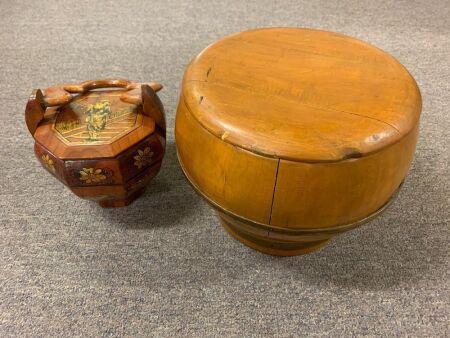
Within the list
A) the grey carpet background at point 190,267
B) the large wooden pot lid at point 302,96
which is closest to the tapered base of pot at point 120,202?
the grey carpet background at point 190,267

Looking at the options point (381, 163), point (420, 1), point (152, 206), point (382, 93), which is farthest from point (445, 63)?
point (152, 206)

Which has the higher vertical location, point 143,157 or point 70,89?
point 70,89

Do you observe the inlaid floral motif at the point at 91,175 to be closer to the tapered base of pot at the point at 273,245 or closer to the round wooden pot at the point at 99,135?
the round wooden pot at the point at 99,135

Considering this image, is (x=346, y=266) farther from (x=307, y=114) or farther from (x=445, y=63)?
(x=445, y=63)

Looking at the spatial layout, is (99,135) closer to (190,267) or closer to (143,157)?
(143,157)

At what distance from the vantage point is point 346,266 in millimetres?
1226

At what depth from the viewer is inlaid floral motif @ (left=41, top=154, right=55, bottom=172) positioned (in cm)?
117

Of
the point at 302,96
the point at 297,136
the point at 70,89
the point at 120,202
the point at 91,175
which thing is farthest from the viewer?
the point at 120,202

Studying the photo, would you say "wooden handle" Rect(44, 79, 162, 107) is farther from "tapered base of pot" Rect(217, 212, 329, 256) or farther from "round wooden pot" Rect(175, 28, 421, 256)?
"tapered base of pot" Rect(217, 212, 329, 256)

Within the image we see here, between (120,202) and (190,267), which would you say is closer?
(190,267)

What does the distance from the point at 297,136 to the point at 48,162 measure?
2.42 feet

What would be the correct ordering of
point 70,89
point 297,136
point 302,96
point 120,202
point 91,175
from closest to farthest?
1. point 297,136
2. point 302,96
3. point 91,175
4. point 70,89
5. point 120,202

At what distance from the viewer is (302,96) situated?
95 cm

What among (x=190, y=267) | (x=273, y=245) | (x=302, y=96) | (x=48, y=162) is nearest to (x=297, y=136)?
(x=302, y=96)
